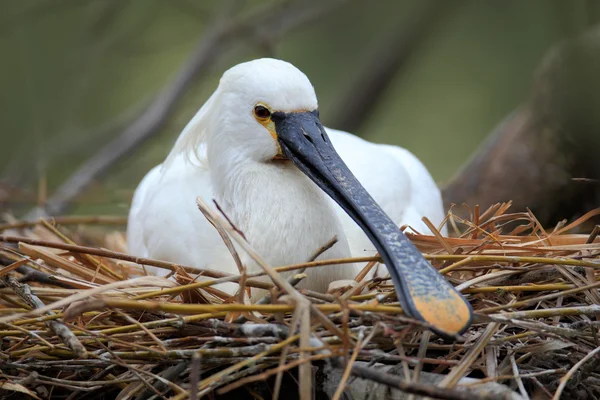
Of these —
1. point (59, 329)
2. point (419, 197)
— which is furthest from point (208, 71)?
point (59, 329)

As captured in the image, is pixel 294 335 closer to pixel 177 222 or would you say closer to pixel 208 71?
pixel 177 222

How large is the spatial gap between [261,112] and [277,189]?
0.28 meters

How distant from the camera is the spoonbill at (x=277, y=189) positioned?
275 cm

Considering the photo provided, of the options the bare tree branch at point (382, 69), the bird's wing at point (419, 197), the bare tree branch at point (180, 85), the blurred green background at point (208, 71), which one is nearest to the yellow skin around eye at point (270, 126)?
the bird's wing at point (419, 197)

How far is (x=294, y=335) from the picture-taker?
2.15 m

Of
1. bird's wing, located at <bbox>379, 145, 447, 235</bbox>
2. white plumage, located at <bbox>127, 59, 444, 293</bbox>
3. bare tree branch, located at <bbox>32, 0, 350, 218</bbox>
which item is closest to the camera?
white plumage, located at <bbox>127, 59, 444, 293</bbox>

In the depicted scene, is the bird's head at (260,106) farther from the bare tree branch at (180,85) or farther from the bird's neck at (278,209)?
the bare tree branch at (180,85)

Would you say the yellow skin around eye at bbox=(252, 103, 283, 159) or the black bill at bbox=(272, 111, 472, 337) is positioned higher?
the yellow skin around eye at bbox=(252, 103, 283, 159)

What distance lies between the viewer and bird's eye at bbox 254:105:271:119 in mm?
2994

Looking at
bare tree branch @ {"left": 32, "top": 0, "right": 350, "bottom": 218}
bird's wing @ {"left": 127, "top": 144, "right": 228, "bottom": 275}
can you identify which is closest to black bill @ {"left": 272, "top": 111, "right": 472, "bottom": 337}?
bird's wing @ {"left": 127, "top": 144, "right": 228, "bottom": 275}

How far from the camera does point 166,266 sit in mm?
2602

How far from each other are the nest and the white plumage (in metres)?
0.23

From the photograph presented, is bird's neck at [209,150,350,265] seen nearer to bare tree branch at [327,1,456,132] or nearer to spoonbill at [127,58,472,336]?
spoonbill at [127,58,472,336]

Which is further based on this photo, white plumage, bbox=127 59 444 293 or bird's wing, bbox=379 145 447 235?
bird's wing, bbox=379 145 447 235
